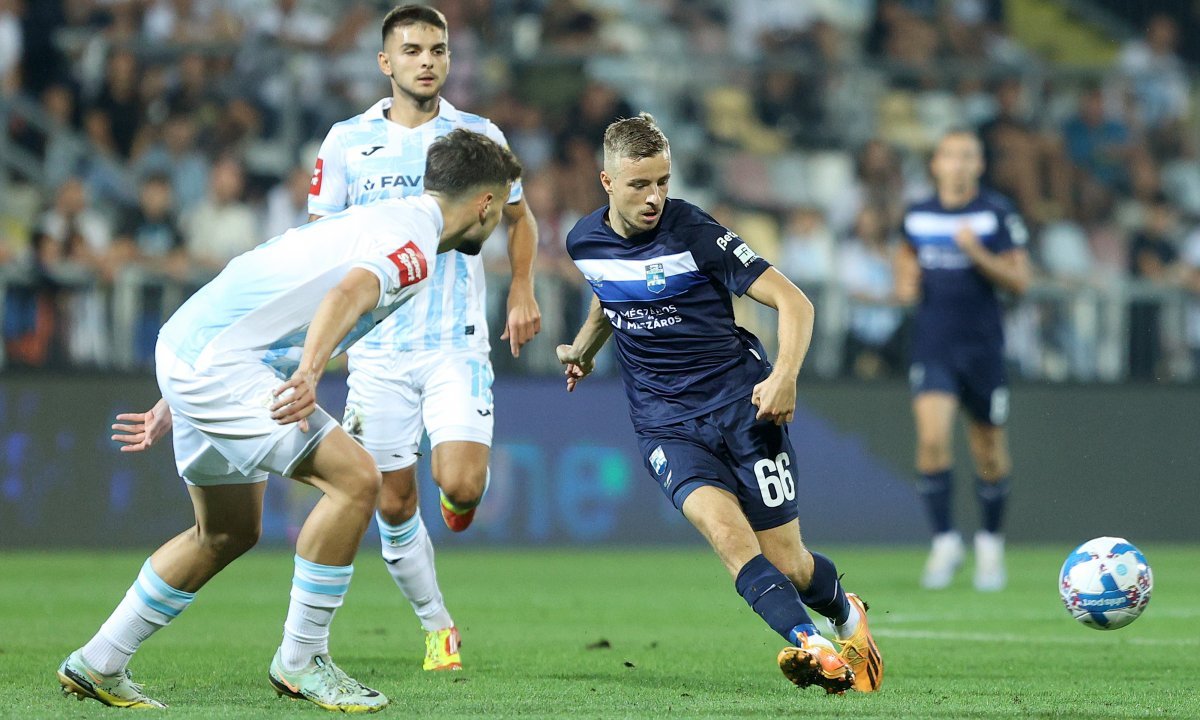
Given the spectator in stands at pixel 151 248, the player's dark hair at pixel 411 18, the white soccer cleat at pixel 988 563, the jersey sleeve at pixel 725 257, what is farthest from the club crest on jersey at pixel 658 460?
the spectator in stands at pixel 151 248

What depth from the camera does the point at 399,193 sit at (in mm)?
7156

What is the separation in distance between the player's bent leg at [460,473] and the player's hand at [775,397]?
161 cm

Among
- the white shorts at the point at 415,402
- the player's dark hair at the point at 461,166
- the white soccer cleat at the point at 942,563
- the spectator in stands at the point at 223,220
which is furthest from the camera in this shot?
the spectator in stands at the point at 223,220

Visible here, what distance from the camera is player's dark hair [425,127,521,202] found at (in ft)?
18.2

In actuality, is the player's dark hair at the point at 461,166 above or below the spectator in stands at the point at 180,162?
above

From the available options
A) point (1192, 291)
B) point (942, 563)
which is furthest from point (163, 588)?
point (1192, 291)

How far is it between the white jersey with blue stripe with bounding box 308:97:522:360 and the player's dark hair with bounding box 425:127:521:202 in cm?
151

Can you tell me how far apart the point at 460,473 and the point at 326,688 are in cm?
159

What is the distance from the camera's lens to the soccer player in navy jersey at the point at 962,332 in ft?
35.3

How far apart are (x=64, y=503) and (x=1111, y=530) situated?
808cm

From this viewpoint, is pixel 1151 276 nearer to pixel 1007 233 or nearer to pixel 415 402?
pixel 1007 233

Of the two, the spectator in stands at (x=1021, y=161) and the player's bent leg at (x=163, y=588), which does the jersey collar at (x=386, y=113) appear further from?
the spectator in stands at (x=1021, y=161)

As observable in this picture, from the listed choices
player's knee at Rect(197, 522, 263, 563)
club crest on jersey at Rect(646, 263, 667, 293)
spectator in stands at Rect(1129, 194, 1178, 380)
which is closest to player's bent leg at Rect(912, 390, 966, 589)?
spectator in stands at Rect(1129, 194, 1178, 380)

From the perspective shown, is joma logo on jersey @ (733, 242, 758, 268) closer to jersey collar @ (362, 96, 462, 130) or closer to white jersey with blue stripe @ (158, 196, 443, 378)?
white jersey with blue stripe @ (158, 196, 443, 378)
